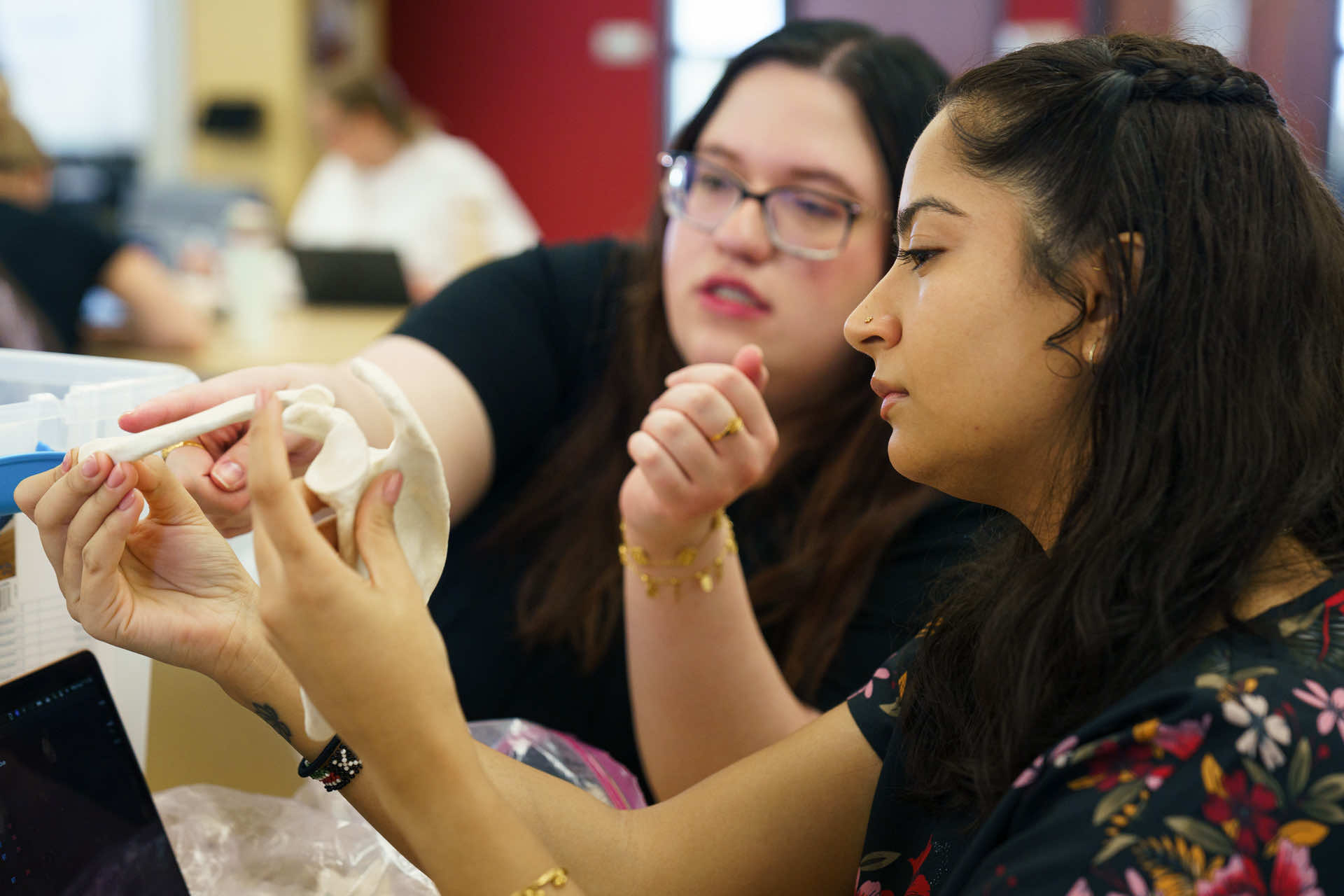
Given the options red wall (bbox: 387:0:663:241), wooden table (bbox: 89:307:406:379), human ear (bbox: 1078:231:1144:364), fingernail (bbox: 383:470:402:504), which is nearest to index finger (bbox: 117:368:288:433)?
fingernail (bbox: 383:470:402:504)

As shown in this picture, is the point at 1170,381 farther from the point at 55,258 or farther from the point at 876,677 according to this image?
the point at 55,258

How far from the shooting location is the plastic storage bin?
0.83 m

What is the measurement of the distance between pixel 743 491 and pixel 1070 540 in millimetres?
448

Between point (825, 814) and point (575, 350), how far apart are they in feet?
2.46

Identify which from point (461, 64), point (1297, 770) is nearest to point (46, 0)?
point (461, 64)

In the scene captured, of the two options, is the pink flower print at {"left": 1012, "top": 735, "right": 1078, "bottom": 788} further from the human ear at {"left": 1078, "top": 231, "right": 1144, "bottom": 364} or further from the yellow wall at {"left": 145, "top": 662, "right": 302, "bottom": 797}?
the yellow wall at {"left": 145, "top": 662, "right": 302, "bottom": 797}

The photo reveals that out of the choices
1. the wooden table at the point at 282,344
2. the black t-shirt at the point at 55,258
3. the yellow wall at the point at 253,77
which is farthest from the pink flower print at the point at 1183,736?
the yellow wall at the point at 253,77

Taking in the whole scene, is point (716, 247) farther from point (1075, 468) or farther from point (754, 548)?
point (1075, 468)

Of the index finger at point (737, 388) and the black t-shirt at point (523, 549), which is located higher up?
the index finger at point (737, 388)

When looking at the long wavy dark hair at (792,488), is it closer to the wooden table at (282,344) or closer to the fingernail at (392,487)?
the fingernail at (392,487)

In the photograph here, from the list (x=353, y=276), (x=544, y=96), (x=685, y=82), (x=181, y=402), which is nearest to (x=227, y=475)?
(x=181, y=402)

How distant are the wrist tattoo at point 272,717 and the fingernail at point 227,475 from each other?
0.19 meters

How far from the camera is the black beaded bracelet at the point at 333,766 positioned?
771 mm

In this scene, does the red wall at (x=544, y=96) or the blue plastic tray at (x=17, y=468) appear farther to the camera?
the red wall at (x=544, y=96)
